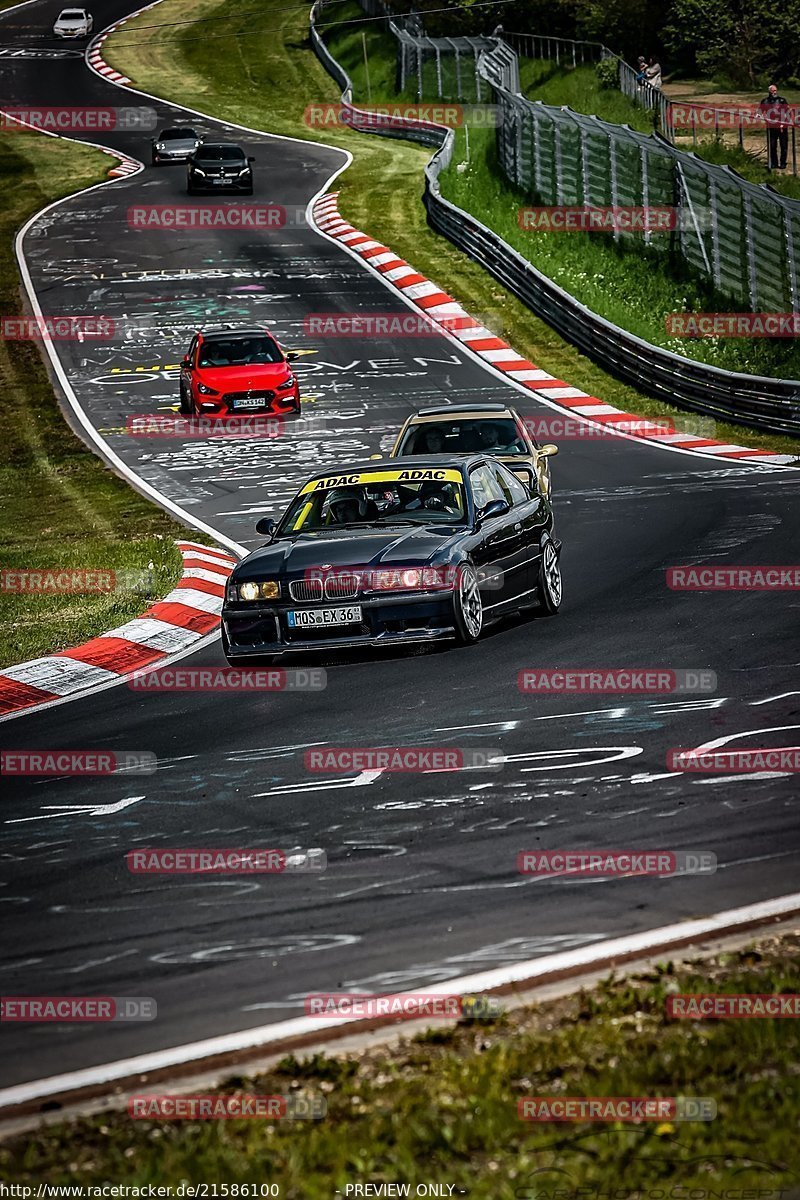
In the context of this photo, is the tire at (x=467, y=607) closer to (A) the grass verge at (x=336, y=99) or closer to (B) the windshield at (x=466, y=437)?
(B) the windshield at (x=466, y=437)

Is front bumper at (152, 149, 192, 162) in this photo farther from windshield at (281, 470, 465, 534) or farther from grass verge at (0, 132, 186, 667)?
windshield at (281, 470, 465, 534)

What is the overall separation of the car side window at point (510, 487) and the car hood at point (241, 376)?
12.1 m

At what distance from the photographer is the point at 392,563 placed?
11773mm

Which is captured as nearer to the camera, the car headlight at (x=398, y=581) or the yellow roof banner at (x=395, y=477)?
the car headlight at (x=398, y=581)

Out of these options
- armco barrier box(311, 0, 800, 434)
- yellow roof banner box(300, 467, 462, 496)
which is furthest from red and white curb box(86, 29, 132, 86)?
yellow roof banner box(300, 467, 462, 496)

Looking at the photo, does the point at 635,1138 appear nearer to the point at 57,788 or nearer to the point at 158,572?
the point at 57,788

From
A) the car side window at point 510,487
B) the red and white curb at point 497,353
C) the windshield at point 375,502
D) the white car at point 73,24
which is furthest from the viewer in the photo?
the white car at point 73,24

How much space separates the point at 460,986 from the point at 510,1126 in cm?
106

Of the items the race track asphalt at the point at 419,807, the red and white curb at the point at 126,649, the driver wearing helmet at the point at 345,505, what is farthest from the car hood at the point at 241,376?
the driver wearing helmet at the point at 345,505

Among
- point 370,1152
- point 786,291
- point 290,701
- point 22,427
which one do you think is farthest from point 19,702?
point 786,291

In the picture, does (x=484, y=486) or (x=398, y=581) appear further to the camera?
(x=484, y=486)

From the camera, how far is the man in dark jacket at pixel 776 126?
109 ft

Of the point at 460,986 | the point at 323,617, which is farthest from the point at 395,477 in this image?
the point at 460,986

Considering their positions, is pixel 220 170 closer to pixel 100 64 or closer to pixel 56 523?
pixel 56 523
